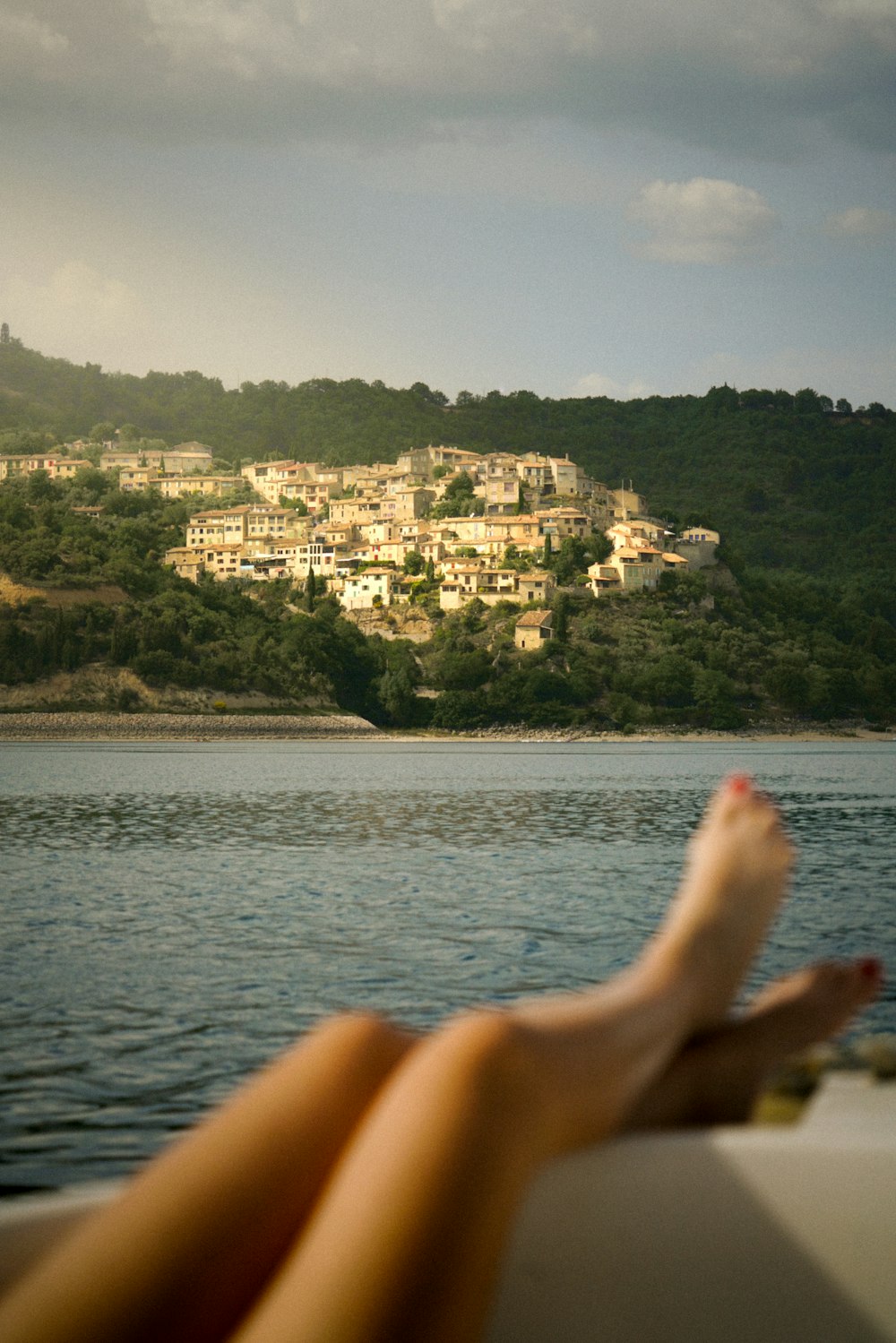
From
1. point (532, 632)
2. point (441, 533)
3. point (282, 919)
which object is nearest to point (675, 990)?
point (282, 919)

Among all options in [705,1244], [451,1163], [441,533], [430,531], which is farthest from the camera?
[430,531]

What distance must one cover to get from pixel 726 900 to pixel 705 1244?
48 cm

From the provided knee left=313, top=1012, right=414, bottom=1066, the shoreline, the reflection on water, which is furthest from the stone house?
knee left=313, top=1012, right=414, bottom=1066

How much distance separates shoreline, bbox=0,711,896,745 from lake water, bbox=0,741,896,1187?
49595 mm

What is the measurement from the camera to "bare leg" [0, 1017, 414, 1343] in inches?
52.6

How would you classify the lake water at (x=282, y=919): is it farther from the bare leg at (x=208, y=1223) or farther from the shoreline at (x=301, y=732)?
the shoreline at (x=301, y=732)

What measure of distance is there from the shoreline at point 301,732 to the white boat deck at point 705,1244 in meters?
84.0

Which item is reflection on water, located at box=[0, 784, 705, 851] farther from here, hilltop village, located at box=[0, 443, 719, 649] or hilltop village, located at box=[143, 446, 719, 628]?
hilltop village, located at box=[143, 446, 719, 628]

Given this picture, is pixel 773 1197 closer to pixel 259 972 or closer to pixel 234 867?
pixel 259 972

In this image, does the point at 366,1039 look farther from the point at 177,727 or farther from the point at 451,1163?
the point at 177,727

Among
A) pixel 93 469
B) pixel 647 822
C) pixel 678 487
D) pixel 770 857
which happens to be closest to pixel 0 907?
pixel 770 857

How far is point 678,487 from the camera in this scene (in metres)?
144

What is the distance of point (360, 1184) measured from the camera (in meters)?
1.35

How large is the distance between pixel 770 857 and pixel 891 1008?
256 inches
